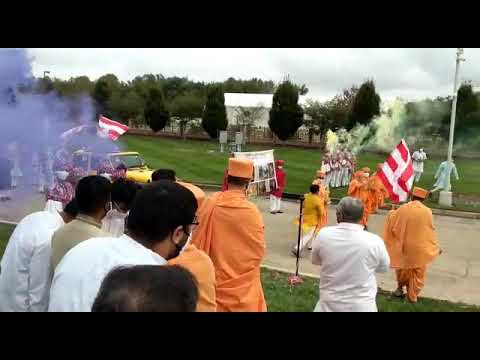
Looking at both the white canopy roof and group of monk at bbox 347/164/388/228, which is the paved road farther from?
the white canopy roof

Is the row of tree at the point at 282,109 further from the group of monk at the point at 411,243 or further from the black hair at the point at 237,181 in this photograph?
the black hair at the point at 237,181

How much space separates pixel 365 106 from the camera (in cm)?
3466

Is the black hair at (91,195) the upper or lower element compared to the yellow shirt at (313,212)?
upper

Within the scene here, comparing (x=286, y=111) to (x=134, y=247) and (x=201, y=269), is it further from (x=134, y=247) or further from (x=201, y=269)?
(x=134, y=247)

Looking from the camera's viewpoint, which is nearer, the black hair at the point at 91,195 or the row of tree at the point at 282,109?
the black hair at the point at 91,195

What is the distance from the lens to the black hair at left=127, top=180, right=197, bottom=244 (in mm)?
2303

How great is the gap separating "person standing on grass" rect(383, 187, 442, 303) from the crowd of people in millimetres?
3336

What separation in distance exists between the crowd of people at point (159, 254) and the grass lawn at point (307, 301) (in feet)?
7.44

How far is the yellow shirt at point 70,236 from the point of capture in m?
3.15

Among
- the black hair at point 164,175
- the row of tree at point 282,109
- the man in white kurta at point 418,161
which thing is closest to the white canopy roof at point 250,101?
the row of tree at point 282,109

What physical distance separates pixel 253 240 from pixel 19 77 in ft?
21.5

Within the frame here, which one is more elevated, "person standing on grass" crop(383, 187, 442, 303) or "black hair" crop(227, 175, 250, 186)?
"black hair" crop(227, 175, 250, 186)

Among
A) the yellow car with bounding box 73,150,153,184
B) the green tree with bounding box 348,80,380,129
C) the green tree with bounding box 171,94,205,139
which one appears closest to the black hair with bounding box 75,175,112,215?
the yellow car with bounding box 73,150,153,184
